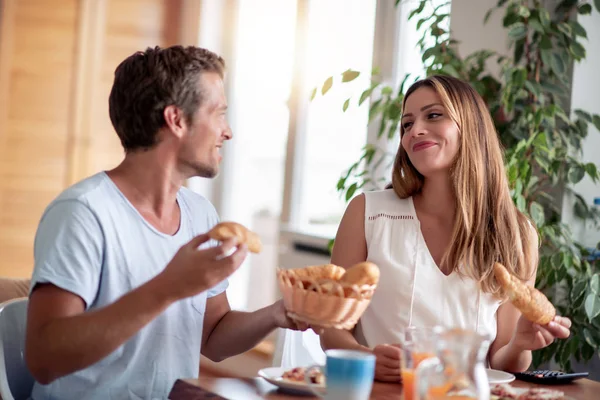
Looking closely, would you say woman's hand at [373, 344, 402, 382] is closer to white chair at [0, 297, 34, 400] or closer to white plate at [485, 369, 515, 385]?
white plate at [485, 369, 515, 385]

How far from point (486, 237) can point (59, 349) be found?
1.14 m

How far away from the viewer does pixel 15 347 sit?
1.63m

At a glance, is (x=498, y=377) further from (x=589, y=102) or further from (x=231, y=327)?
(x=589, y=102)

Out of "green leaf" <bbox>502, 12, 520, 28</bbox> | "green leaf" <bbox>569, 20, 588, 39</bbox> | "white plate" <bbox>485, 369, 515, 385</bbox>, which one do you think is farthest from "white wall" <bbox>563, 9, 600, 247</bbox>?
"white plate" <bbox>485, 369, 515, 385</bbox>

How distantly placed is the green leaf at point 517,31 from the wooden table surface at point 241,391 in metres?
1.37

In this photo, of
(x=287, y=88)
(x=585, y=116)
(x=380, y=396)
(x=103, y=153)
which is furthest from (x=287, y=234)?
(x=380, y=396)

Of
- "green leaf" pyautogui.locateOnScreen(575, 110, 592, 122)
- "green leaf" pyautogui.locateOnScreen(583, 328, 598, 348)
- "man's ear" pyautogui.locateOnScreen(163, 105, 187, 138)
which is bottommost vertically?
"green leaf" pyautogui.locateOnScreen(583, 328, 598, 348)

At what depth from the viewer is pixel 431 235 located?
2.08m

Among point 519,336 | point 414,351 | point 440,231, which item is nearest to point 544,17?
point 440,231

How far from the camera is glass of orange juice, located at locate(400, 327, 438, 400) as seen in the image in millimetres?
1150

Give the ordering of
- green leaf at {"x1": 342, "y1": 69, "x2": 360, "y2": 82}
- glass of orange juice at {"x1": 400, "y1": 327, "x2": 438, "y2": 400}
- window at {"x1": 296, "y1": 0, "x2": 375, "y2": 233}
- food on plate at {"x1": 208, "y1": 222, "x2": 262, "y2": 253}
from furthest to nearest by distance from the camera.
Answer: window at {"x1": 296, "y1": 0, "x2": 375, "y2": 233}, green leaf at {"x1": 342, "y1": 69, "x2": 360, "y2": 82}, food on plate at {"x1": 208, "y1": 222, "x2": 262, "y2": 253}, glass of orange juice at {"x1": 400, "y1": 327, "x2": 438, "y2": 400}

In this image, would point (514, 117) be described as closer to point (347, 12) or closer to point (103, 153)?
point (347, 12)

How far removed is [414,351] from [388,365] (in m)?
0.37

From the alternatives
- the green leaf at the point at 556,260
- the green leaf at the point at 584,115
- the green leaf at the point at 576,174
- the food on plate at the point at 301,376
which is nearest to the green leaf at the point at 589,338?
the green leaf at the point at 556,260
